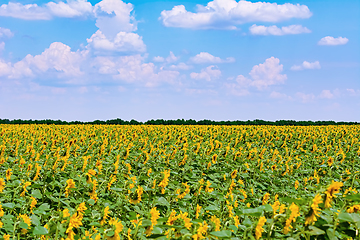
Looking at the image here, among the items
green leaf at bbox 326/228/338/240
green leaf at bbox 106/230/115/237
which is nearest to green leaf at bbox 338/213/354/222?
green leaf at bbox 326/228/338/240

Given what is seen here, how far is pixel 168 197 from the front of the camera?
5.14 meters

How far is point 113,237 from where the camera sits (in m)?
2.94

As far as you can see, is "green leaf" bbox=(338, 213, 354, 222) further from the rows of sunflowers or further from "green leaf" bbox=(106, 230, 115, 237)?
"green leaf" bbox=(106, 230, 115, 237)

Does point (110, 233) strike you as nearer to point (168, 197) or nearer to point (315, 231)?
point (315, 231)

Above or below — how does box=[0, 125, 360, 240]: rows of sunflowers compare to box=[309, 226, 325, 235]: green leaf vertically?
below

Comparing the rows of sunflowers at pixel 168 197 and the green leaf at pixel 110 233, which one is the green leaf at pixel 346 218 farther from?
the green leaf at pixel 110 233

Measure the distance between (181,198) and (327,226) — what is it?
8.39ft

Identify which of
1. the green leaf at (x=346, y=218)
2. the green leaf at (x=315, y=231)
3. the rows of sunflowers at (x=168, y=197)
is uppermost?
the green leaf at (x=346, y=218)

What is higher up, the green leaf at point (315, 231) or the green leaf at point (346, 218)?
the green leaf at point (346, 218)

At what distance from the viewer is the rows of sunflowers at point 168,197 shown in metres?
2.84

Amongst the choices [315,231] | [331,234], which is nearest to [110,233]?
[315,231]

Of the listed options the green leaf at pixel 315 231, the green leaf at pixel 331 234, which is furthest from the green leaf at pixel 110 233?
the green leaf at pixel 331 234

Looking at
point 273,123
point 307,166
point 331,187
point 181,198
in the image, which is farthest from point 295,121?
point 331,187

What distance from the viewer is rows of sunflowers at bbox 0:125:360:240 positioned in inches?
112
